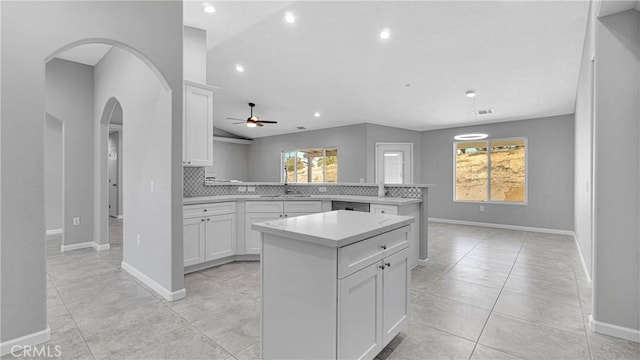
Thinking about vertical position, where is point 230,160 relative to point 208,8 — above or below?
below

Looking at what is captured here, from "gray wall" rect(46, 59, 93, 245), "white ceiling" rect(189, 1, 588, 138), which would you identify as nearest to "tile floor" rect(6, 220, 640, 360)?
"gray wall" rect(46, 59, 93, 245)

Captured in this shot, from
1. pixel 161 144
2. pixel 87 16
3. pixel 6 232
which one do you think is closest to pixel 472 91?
pixel 161 144

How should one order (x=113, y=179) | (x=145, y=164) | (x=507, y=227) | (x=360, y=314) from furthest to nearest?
(x=113, y=179)
(x=507, y=227)
(x=145, y=164)
(x=360, y=314)

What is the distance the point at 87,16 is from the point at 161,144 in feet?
3.74

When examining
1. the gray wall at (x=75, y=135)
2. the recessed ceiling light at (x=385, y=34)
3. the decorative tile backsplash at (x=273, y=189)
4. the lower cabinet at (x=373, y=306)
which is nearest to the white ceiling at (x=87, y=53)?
the gray wall at (x=75, y=135)

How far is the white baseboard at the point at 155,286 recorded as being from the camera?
9.03 feet

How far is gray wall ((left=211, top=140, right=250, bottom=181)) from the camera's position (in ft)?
32.9

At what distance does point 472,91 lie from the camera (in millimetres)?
5234

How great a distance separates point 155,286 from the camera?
297 centimetres

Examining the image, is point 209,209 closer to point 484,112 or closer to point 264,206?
point 264,206

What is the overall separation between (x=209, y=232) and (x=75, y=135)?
9.56ft

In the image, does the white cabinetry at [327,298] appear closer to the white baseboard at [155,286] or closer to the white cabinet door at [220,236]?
the white baseboard at [155,286]

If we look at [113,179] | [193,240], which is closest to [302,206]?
[193,240]

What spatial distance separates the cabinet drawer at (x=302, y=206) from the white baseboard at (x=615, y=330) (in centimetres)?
299
